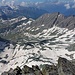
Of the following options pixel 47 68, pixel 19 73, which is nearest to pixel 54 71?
pixel 47 68

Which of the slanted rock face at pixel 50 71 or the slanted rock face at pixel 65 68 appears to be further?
the slanted rock face at pixel 50 71

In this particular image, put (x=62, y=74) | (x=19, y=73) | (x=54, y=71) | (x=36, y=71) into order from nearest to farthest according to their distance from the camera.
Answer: (x=62, y=74) → (x=54, y=71) → (x=36, y=71) → (x=19, y=73)

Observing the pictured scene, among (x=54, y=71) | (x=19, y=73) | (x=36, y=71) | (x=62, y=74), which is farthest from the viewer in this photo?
(x=19, y=73)

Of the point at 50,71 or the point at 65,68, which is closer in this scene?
the point at 65,68

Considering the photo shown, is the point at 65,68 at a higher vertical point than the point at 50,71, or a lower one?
lower

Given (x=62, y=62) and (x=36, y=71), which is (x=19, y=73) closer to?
(x=36, y=71)

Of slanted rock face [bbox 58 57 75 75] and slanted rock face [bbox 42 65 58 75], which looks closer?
slanted rock face [bbox 58 57 75 75]

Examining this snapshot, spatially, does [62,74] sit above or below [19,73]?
below

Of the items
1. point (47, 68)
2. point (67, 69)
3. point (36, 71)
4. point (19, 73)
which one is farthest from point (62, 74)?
point (19, 73)

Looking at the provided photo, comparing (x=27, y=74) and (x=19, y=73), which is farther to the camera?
(x=19, y=73)

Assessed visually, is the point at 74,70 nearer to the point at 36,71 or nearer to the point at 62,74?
the point at 62,74
